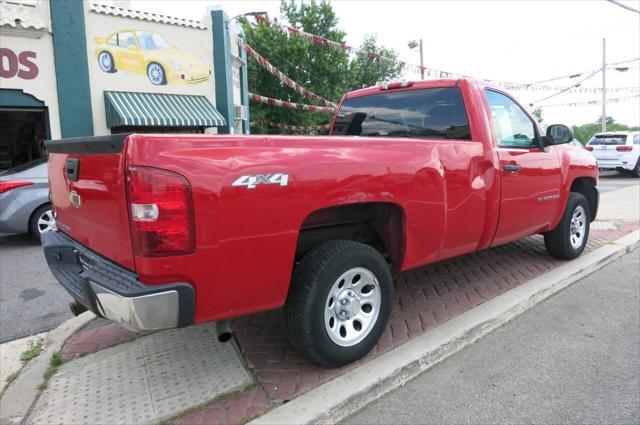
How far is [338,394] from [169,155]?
1.63 meters

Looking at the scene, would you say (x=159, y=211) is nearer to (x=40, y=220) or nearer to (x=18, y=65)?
(x=40, y=220)

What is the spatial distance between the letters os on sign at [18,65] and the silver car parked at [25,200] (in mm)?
5542

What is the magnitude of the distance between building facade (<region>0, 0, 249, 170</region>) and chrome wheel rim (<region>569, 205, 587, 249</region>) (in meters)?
10.5

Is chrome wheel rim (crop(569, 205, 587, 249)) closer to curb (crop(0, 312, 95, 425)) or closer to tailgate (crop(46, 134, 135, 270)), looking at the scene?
tailgate (crop(46, 134, 135, 270))

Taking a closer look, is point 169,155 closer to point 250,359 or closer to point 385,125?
point 250,359

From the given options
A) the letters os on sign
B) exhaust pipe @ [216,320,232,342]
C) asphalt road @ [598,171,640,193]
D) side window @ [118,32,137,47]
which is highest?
side window @ [118,32,137,47]

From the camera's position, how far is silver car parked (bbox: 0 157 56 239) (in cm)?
718

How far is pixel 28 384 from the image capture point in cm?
310

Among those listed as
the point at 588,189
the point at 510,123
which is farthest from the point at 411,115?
the point at 588,189

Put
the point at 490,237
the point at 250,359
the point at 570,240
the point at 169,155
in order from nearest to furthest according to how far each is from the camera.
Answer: the point at 169,155 → the point at 250,359 → the point at 490,237 → the point at 570,240

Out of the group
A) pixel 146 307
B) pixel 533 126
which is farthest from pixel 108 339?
pixel 533 126

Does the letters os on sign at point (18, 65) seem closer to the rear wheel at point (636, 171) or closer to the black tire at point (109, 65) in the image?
the black tire at point (109, 65)

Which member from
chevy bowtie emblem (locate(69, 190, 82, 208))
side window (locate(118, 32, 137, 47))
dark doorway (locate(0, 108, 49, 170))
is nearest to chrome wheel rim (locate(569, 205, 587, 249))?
chevy bowtie emblem (locate(69, 190, 82, 208))

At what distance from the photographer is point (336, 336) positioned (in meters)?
3.01
